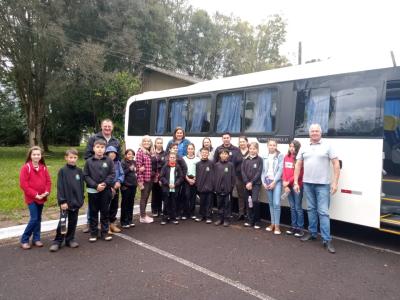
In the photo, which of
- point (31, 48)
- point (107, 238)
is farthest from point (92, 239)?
point (31, 48)

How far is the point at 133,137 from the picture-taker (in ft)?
37.6

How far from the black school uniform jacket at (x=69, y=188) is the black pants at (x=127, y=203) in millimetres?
1229

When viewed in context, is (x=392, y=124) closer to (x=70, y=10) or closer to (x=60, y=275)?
(x=60, y=275)

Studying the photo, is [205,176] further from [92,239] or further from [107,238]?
[92,239]

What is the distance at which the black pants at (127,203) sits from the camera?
21.7 ft

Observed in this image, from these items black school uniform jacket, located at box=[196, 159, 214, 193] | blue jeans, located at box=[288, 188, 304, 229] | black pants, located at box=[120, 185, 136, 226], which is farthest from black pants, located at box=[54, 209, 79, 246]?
blue jeans, located at box=[288, 188, 304, 229]

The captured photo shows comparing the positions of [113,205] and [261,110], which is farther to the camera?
[261,110]

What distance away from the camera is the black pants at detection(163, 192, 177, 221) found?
702cm

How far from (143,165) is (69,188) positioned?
179cm

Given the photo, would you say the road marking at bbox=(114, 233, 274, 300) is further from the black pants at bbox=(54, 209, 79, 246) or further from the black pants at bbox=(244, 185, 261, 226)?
the black pants at bbox=(244, 185, 261, 226)

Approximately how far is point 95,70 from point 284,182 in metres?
15.2

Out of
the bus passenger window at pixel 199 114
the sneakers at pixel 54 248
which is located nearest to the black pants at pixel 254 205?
the bus passenger window at pixel 199 114

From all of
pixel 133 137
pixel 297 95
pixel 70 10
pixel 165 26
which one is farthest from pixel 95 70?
pixel 297 95

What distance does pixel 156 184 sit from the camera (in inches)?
290
